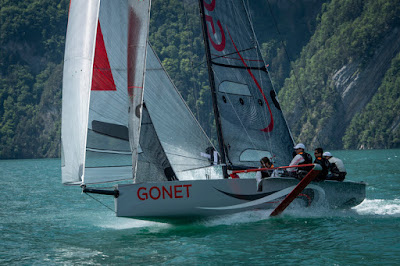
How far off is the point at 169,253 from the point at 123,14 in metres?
4.12

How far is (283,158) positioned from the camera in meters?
12.3

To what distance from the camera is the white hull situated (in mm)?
9703

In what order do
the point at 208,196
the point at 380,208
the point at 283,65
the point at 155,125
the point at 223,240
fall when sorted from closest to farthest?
1. the point at 223,240
2. the point at 208,196
3. the point at 155,125
4. the point at 380,208
5. the point at 283,65

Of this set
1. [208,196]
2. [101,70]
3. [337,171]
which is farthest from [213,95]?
[337,171]

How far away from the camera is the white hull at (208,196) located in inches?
382

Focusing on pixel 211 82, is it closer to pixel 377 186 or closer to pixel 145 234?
pixel 145 234

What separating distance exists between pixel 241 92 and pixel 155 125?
7.29 feet

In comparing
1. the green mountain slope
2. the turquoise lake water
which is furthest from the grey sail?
the green mountain slope

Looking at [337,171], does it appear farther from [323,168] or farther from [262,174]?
[262,174]

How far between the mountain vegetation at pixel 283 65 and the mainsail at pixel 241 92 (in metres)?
45.2

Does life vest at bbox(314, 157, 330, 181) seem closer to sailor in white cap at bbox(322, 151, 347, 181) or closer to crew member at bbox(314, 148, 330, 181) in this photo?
crew member at bbox(314, 148, 330, 181)

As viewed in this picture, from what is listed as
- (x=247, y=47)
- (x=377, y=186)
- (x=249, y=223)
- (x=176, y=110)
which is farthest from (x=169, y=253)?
(x=377, y=186)

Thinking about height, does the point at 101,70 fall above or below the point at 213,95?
above

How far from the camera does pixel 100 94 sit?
30.9ft
